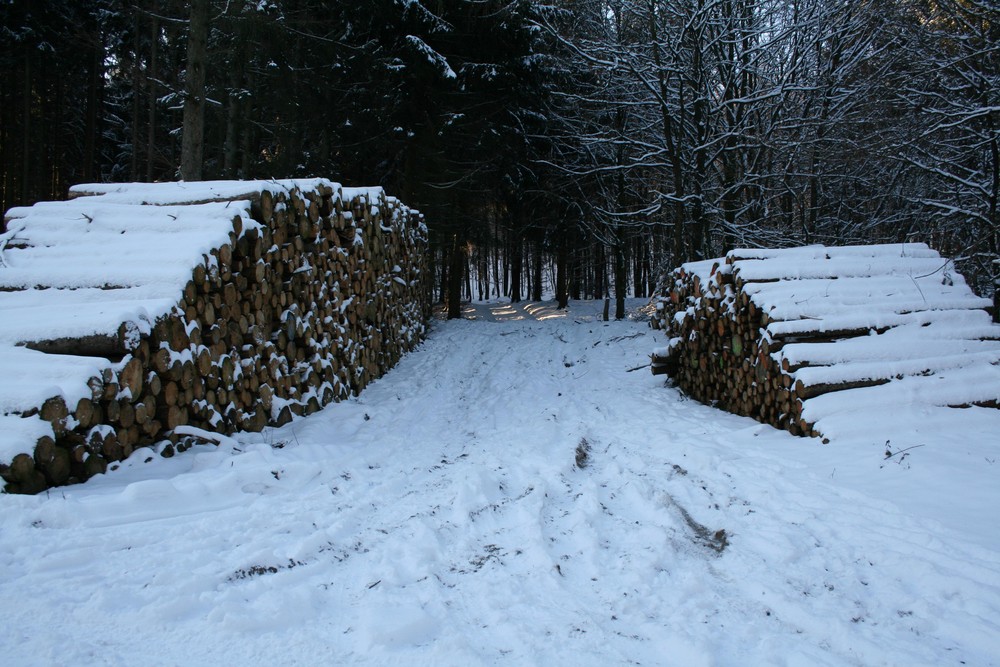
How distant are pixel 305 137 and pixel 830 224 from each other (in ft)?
43.2

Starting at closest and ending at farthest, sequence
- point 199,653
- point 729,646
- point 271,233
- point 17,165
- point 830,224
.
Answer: point 199,653
point 729,646
point 271,233
point 830,224
point 17,165

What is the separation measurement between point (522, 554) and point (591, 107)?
46.4ft

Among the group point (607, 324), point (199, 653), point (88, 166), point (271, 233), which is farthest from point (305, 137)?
point (199, 653)

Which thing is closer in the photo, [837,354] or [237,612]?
[237,612]

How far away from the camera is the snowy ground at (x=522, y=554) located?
2.49m

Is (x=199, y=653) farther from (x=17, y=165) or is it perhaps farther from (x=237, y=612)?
(x=17, y=165)

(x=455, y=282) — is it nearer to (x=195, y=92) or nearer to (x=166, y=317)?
(x=195, y=92)

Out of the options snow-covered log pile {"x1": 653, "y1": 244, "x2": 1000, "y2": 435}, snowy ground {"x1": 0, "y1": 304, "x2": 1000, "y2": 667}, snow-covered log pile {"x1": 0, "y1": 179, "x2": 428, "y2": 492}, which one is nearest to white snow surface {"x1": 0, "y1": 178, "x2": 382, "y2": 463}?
snow-covered log pile {"x1": 0, "y1": 179, "x2": 428, "y2": 492}

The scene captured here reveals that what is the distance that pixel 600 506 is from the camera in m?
4.21

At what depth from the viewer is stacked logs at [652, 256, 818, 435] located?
596cm

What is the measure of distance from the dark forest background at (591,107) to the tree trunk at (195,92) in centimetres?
13

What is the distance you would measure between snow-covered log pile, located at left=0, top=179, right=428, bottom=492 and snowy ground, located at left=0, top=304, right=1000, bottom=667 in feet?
1.14

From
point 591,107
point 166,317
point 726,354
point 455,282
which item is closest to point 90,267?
point 166,317

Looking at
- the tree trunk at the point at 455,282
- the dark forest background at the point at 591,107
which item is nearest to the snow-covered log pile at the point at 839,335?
the dark forest background at the point at 591,107
